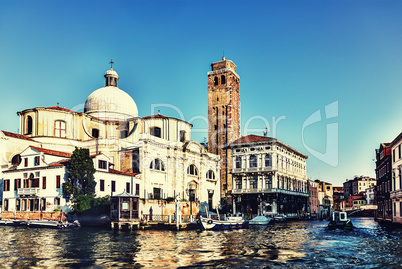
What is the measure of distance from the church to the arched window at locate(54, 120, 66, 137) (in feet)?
0.11

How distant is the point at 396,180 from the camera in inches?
1480

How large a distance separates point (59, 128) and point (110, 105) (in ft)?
28.6

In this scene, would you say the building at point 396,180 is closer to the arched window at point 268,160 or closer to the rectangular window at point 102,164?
the arched window at point 268,160

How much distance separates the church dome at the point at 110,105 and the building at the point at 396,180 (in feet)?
109

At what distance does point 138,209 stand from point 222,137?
29341mm

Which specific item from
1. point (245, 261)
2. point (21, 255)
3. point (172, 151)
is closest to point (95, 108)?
point (172, 151)

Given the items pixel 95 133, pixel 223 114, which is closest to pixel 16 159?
pixel 95 133

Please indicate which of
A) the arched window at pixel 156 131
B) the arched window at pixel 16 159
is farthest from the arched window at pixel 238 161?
the arched window at pixel 16 159

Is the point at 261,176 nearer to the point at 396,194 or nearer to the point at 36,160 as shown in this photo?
the point at 396,194

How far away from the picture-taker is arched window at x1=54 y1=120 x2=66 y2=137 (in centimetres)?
4797

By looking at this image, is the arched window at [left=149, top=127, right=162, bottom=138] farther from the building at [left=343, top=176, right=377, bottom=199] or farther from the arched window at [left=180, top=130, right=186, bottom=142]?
the building at [left=343, top=176, right=377, bottom=199]

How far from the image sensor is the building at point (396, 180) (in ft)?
117

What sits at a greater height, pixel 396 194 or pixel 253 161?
pixel 253 161

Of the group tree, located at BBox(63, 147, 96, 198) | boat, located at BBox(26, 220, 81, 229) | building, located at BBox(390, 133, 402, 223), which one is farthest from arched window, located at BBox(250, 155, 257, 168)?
boat, located at BBox(26, 220, 81, 229)
